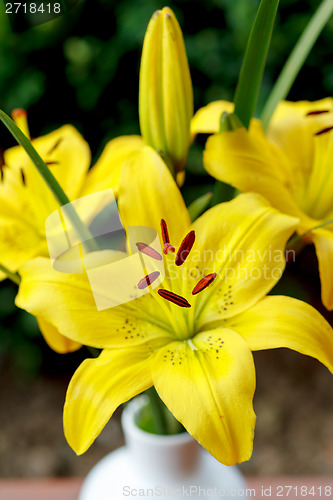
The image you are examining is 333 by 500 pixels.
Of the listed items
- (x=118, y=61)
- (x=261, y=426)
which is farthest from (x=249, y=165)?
(x=261, y=426)

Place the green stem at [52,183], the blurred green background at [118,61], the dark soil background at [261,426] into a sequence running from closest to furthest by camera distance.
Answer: the green stem at [52,183], the blurred green background at [118,61], the dark soil background at [261,426]

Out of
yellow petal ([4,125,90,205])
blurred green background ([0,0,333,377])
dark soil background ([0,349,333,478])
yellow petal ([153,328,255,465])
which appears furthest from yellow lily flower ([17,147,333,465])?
dark soil background ([0,349,333,478])

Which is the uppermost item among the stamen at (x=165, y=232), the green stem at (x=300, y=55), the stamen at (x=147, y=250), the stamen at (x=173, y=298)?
the green stem at (x=300, y=55)

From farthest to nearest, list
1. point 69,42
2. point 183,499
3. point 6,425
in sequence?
point 6,425
point 69,42
point 183,499

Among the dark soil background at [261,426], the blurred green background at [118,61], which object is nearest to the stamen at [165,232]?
the blurred green background at [118,61]

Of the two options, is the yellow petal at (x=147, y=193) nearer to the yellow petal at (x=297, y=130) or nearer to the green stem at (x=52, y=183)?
the green stem at (x=52, y=183)

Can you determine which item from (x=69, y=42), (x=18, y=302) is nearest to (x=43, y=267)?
(x=18, y=302)

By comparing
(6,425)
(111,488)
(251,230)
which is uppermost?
(251,230)

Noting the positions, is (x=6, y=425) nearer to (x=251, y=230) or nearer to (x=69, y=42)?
(x=69, y=42)
